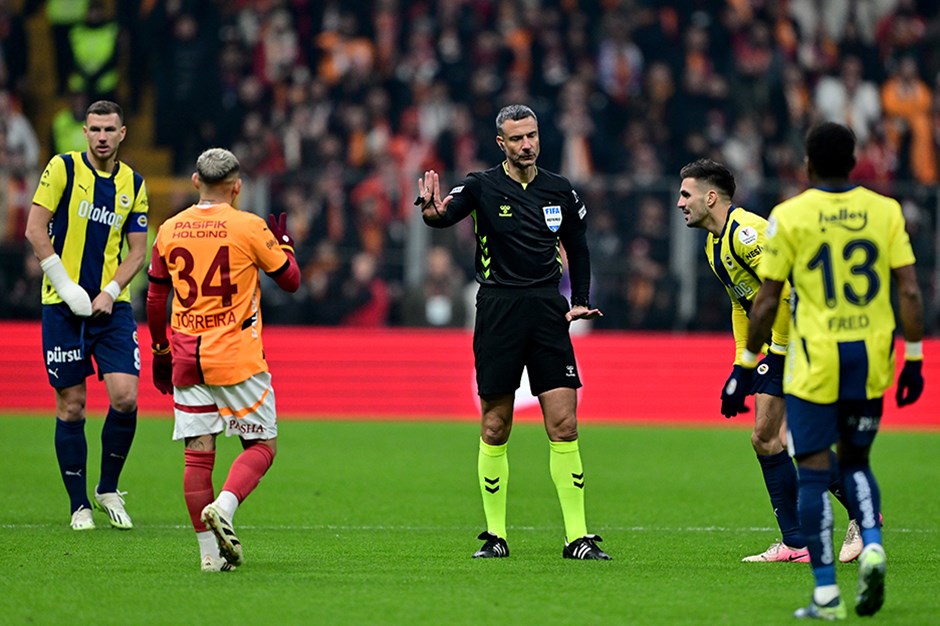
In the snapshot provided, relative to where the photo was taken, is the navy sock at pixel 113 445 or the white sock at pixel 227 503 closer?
the white sock at pixel 227 503

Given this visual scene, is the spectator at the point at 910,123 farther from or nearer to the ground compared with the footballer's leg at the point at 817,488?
farther from the ground

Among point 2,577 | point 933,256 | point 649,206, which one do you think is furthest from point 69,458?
point 933,256

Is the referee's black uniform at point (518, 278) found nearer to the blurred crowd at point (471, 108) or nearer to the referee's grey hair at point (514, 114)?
the referee's grey hair at point (514, 114)

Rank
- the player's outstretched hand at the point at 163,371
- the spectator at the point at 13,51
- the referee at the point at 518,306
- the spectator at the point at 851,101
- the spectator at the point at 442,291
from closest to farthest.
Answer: the player's outstretched hand at the point at 163,371 < the referee at the point at 518,306 < the spectator at the point at 442,291 < the spectator at the point at 13,51 < the spectator at the point at 851,101

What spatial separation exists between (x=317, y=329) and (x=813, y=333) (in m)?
12.6

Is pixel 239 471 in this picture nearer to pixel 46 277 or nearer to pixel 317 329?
pixel 46 277

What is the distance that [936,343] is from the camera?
18656 millimetres

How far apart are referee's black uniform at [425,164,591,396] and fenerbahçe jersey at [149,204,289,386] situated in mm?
1282

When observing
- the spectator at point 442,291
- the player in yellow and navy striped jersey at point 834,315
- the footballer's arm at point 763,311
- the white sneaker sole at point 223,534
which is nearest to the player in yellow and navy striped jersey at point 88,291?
the white sneaker sole at point 223,534

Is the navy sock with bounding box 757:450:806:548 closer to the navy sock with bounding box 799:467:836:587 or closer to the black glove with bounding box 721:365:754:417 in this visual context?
the black glove with bounding box 721:365:754:417

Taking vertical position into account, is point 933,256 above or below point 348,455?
above

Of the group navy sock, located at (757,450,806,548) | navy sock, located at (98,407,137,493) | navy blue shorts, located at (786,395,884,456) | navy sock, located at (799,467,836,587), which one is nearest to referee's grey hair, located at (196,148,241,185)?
navy sock, located at (98,407,137,493)

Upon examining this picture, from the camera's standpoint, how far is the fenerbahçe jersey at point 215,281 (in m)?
7.92

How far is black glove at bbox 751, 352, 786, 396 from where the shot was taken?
863cm
